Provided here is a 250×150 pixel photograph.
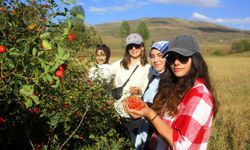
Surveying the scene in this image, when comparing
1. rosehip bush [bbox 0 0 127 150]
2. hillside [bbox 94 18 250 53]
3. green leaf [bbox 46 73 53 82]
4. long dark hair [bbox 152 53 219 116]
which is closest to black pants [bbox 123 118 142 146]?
rosehip bush [bbox 0 0 127 150]

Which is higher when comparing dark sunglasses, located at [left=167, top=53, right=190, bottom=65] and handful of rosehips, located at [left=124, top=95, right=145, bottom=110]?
dark sunglasses, located at [left=167, top=53, right=190, bottom=65]

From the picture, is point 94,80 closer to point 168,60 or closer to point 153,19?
point 168,60

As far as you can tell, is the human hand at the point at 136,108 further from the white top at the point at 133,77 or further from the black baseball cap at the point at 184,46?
the white top at the point at 133,77

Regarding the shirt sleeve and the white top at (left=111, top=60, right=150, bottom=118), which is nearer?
the shirt sleeve

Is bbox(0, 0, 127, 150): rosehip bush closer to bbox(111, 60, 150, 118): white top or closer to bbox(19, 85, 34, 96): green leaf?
bbox(19, 85, 34, 96): green leaf

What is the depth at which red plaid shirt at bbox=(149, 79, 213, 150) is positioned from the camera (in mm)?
1941

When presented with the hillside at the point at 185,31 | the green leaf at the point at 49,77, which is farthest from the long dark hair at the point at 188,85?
the hillside at the point at 185,31

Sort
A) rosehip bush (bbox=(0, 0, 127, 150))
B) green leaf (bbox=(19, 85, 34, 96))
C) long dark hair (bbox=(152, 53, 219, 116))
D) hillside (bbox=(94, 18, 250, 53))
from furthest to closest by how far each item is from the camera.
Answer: hillside (bbox=(94, 18, 250, 53)) < long dark hair (bbox=(152, 53, 219, 116)) < rosehip bush (bbox=(0, 0, 127, 150)) < green leaf (bbox=(19, 85, 34, 96))

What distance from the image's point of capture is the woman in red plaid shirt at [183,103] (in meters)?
1.95

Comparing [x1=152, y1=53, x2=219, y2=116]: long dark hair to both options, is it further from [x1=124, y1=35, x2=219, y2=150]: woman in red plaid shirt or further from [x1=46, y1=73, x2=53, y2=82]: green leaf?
[x1=46, y1=73, x2=53, y2=82]: green leaf

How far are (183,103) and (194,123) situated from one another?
0.68 feet

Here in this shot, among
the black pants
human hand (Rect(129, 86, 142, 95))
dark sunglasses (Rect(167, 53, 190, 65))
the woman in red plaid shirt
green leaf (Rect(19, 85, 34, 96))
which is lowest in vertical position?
the black pants

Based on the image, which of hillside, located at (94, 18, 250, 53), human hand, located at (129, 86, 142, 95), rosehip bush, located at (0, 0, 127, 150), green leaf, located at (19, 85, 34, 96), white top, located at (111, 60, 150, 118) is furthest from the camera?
hillside, located at (94, 18, 250, 53)

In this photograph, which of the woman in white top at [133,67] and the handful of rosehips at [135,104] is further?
the woman in white top at [133,67]
